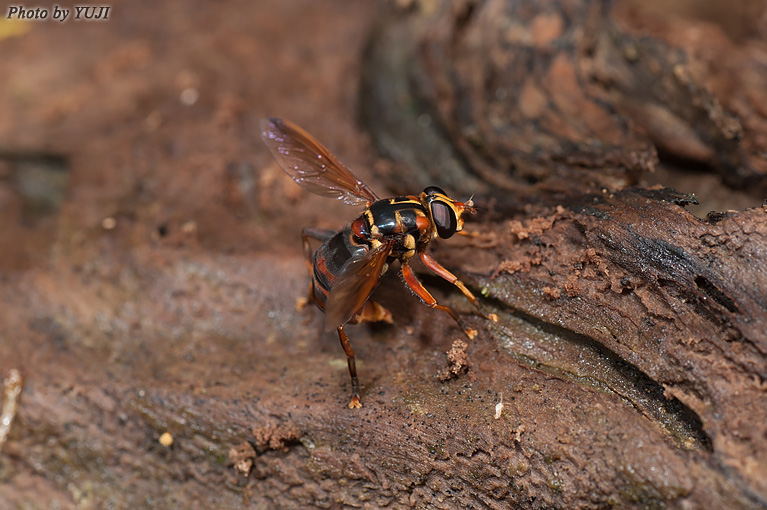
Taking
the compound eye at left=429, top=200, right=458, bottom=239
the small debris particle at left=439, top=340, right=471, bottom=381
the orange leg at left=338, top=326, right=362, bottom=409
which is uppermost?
the compound eye at left=429, top=200, right=458, bottom=239

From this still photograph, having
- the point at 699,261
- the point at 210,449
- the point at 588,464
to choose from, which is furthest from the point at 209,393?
the point at 699,261

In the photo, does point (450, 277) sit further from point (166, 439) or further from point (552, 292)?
point (166, 439)

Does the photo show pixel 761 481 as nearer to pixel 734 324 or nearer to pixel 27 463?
pixel 734 324

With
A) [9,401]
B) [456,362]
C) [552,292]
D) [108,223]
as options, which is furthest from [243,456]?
[108,223]

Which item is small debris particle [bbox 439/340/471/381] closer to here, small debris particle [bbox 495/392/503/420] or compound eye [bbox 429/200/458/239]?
small debris particle [bbox 495/392/503/420]

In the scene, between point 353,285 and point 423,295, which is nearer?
point 353,285

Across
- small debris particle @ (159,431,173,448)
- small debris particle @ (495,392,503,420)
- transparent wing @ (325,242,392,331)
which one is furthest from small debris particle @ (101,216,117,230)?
small debris particle @ (495,392,503,420)
